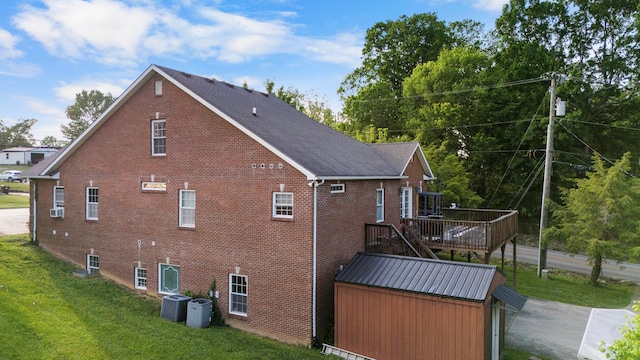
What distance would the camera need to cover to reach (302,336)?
13203 mm

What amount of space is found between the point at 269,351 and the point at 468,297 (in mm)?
5558

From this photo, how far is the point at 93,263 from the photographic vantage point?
60.7 ft

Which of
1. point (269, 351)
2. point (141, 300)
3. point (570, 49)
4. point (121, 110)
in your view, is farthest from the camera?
point (570, 49)

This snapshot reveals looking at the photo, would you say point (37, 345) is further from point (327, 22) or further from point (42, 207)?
point (327, 22)

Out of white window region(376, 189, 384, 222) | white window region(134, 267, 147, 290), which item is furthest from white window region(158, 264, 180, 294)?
white window region(376, 189, 384, 222)

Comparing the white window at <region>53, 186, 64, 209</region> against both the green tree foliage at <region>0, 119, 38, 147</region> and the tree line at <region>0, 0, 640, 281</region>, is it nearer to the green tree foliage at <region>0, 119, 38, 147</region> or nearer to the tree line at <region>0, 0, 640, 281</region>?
the tree line at <region>0, 0, 640, 281</region>

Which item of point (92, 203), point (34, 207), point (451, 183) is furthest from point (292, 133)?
point (451, 183)

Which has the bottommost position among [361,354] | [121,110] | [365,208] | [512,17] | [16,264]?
[361,354]

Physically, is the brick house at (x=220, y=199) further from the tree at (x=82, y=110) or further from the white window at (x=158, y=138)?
the tree at (x=82, y=110)

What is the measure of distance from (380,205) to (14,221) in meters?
22.3

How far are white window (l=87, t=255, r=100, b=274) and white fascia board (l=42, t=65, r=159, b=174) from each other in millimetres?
4325

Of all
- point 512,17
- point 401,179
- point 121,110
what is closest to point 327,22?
point 401,179

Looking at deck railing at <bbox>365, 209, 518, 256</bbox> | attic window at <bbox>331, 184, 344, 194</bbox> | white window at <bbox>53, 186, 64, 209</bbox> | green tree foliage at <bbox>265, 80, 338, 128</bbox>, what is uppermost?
green tree foliage at <bbox>265, 80, 338, 128</bbox>

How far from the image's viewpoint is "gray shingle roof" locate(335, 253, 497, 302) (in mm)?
11562
